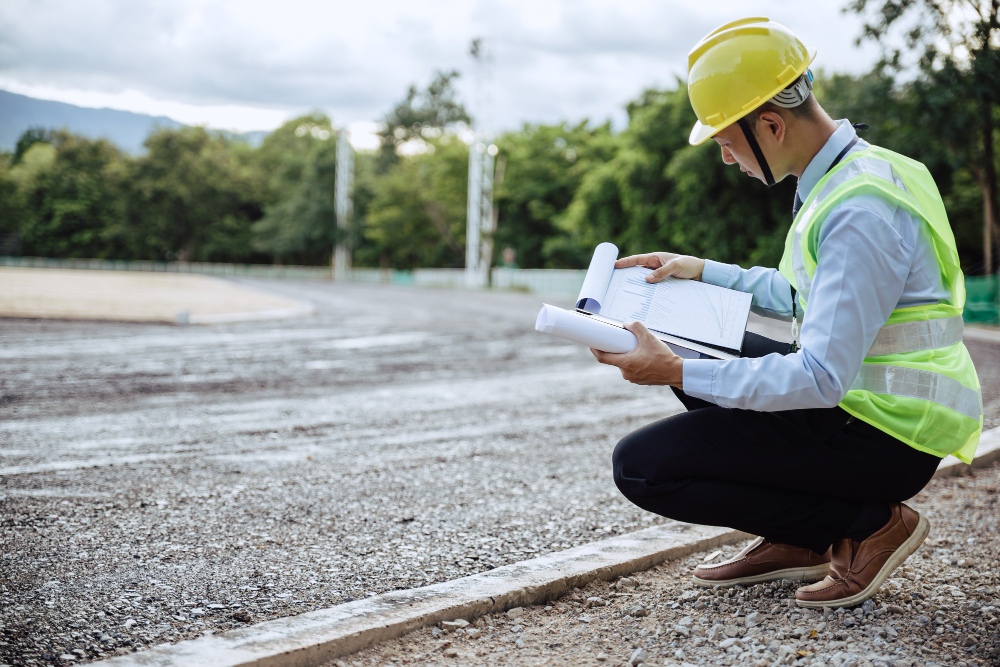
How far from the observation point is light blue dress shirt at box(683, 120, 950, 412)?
2.08 meters

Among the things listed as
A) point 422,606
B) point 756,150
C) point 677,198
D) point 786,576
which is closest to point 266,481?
point 422,606

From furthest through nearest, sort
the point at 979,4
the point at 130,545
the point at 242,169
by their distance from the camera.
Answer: the point at 242,169, the point at 979,4, the point at 130,545

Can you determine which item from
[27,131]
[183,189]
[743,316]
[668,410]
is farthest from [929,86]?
[27,131]

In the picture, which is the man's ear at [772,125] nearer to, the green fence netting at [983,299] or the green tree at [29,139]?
the green fence netting at [983,299]

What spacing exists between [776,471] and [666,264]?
76 cm

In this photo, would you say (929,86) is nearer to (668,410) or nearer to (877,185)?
(668,410)

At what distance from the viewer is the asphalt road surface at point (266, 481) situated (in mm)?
2707

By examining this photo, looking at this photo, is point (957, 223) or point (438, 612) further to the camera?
point (957, 223)

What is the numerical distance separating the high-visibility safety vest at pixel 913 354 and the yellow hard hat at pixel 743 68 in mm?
308

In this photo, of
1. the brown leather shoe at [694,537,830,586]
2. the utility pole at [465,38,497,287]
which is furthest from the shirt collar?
the utility pole at [465,38,497,287]

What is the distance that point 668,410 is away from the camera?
21.9 feet

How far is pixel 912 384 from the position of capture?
2330 mm

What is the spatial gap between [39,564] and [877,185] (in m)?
2.99

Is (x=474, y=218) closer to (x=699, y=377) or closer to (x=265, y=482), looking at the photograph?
(x=265, y=482)
